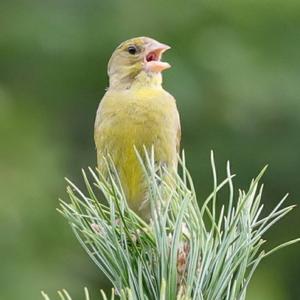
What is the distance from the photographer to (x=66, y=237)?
282 inches

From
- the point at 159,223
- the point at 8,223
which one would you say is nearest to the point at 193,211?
the point at 159,223

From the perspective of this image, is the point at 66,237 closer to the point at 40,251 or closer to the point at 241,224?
the point at 40,251

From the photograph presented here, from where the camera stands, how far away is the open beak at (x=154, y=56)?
4.50 m

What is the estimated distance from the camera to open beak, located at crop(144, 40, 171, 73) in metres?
4.50

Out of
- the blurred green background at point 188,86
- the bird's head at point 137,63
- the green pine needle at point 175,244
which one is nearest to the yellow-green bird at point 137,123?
the bird's head at point 137,63

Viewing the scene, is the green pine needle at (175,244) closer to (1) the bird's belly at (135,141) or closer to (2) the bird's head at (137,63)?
(1) the bird's belly at (135,141)

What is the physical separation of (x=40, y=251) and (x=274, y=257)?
78.5 inches

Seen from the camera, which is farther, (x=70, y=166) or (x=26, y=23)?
(x=26, y=23)

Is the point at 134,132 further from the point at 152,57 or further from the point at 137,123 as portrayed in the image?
the point at 152,57

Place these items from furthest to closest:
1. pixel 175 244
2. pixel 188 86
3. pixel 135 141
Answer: pixel 188 86 < pixel 135 141 < pixel 175 244

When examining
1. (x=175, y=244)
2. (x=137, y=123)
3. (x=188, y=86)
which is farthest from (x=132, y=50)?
(x=188, y=86)

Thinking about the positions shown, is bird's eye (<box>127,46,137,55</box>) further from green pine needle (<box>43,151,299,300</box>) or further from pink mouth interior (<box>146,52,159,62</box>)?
green pine needle (<box>43,151,299,300</box>)

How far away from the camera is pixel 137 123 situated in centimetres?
413

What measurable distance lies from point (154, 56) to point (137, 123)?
24.2 inches
